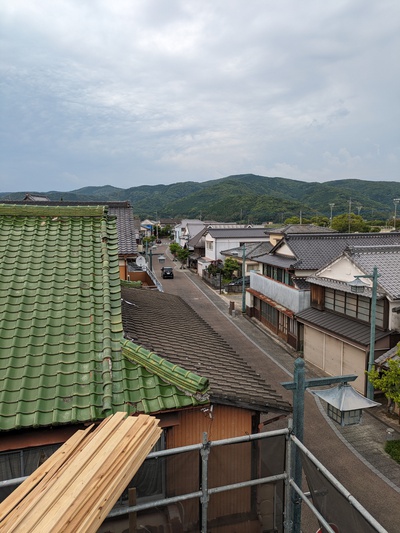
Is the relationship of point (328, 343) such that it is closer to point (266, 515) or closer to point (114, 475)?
point (266, 515)

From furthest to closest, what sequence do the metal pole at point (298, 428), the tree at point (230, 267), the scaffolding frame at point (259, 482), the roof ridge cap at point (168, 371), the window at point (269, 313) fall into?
the tree at point (230, 267) < the window at point (269, 313) < the roof ridge cap at point (168, 371) < the metal pole at point (298, 428) < the scaffolding frame at point (259, 482)

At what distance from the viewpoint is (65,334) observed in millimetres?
6371

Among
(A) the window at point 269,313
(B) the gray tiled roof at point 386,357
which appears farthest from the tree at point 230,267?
(B) the gray tiled roof at point 386,357

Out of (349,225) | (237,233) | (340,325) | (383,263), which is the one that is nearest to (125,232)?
(340,325)

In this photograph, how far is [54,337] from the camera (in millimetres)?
6301

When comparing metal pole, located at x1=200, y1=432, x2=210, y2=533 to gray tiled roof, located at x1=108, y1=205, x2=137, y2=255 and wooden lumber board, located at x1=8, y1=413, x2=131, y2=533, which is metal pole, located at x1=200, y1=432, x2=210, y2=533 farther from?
gray tiled roof, located at x1=108, y1=205, x2=137, y2=255

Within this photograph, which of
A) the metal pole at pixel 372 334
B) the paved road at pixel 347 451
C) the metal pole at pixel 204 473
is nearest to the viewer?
the metal pole at pixel 204 473

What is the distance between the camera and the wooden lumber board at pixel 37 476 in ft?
11.1

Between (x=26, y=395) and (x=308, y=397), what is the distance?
14.8m

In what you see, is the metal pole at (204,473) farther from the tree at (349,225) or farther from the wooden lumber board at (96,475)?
the tree at (349,225)

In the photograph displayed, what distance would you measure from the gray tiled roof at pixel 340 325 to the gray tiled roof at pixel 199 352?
8.55 m

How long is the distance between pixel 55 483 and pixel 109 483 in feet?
1.77

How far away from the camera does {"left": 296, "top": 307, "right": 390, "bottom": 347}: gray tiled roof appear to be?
16.4 meters

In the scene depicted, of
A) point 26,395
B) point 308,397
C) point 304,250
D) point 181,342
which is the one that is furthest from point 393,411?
point 26,395
